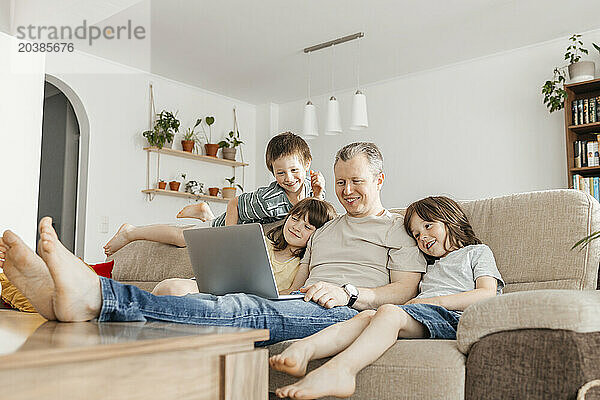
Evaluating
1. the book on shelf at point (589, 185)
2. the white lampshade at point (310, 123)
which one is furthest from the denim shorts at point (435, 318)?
the white lampshade at point (310, 123)

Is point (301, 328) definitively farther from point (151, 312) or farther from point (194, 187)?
point (194, 187)

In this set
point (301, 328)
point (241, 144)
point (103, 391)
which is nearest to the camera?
point (103, 391)

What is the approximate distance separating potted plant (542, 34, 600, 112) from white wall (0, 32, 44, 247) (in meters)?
3.50

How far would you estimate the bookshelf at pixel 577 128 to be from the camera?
4224mm

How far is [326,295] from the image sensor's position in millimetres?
1700

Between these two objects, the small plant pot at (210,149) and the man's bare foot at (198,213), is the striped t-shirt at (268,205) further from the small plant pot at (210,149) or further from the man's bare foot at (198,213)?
the small plant pot at (210,149)

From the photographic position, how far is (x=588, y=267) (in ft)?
5.63

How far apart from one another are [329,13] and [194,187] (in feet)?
7.23

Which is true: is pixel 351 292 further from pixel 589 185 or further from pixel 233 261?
pixel 589 185

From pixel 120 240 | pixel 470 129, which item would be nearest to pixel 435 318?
pixel 120 240

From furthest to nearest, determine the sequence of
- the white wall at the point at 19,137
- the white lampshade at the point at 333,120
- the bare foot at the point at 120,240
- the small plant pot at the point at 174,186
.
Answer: the small plant pot at the point at 174,186 < the white lampshade at the point at 333,120 < the white wall at the point at 19,137 < the bare foot at the point at 120,240

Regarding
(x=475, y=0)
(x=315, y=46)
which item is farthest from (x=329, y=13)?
(x=475, y=0)

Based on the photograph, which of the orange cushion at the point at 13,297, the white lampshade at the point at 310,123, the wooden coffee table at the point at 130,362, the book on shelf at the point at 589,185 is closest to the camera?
the wooden coffee table at the point at 130,362

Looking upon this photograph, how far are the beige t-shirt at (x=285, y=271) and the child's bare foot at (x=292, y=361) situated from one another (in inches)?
33.1
